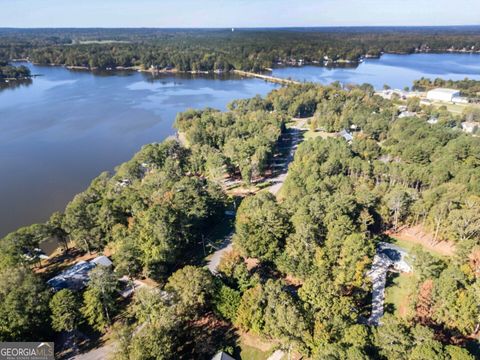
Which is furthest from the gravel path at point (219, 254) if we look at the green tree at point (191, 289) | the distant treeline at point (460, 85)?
the distant treeline at point (460, 85)

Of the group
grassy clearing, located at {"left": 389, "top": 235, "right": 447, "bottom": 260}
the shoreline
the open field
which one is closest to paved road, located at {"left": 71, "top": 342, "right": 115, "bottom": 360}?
grassy clearing, located at {"left": 389, "top": 235, "right": 447, "bottom": 260}

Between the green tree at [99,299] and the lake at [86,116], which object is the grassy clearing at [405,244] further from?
the lake at [86,116]

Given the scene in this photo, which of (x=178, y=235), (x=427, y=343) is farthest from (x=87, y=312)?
(x=427, y=343)

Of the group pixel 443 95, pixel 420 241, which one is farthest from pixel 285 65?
pixel 420 241

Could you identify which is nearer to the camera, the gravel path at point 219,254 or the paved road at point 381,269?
the paved road at point 381,269

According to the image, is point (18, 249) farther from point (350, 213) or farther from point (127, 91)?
point (127, 91)
